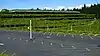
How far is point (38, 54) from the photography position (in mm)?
22344

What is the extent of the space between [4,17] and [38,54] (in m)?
56.4

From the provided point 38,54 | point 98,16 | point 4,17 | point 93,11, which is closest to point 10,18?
point 4,17

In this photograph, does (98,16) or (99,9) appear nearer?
(98,16)

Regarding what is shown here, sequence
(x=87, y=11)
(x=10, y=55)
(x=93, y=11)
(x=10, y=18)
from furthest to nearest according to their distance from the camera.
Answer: (x=87, y=11) < (x=93, y=11) < (x=10, y=18) < (x=10, y=55)

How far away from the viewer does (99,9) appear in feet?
295

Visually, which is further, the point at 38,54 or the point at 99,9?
the point at 99,9

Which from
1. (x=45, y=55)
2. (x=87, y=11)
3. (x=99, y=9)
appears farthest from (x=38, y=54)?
(x=87, y=11)

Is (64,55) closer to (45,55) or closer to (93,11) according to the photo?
(45,55)

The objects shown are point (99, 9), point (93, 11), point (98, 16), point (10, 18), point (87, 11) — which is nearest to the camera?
point (10, 18)

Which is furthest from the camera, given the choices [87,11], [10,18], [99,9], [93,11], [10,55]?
[87,11]

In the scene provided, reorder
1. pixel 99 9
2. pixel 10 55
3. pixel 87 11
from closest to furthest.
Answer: pixel 10 55, pixel 99 9, pixel 87 11

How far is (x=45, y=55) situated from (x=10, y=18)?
5483 cm

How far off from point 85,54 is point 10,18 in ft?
181

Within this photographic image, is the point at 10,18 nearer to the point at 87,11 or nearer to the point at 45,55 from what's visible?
the point at 87,11
